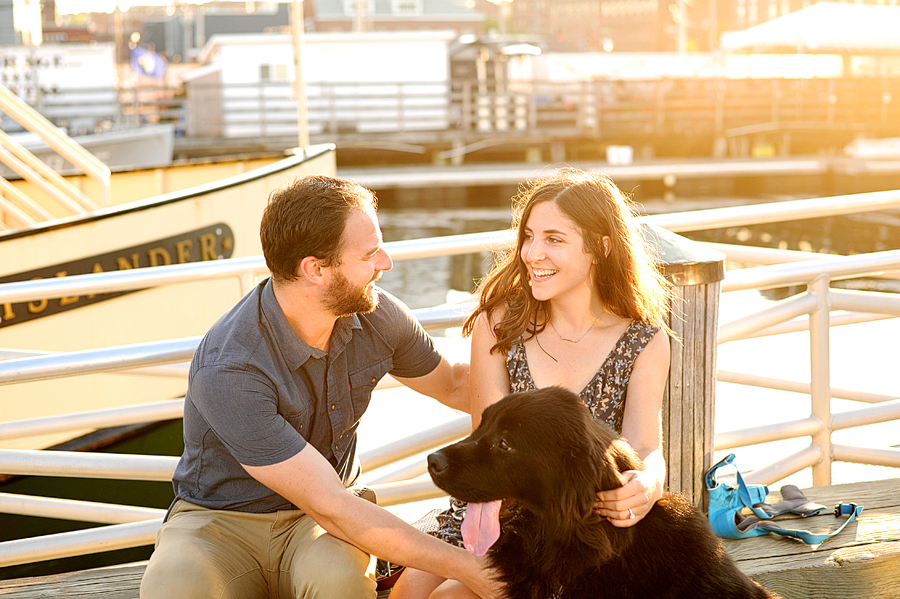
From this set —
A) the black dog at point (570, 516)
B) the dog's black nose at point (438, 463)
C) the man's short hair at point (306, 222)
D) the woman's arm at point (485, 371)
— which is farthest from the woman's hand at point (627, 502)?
the man's short hair at point (306, 222)

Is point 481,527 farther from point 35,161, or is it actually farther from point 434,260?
point 434,260

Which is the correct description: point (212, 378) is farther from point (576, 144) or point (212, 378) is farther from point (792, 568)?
point (576, 144)

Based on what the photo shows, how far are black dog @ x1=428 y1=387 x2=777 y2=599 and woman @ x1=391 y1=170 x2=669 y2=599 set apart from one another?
0.25 m

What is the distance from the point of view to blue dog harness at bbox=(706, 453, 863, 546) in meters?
2.38

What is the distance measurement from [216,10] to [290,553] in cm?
6003

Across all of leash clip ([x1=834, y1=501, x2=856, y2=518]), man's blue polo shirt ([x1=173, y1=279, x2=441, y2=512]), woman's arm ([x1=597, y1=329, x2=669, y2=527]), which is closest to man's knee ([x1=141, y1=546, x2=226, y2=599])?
man's blue polo shirt ([x1=173, y1=279, x2=441, y2=512])

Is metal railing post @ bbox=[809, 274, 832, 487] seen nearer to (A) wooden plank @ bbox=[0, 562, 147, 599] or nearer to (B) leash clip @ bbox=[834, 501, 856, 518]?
(B) leash clip @ bbox=[834, 501, 856, 518]

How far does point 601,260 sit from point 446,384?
0.61m

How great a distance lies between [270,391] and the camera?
6.39 ft

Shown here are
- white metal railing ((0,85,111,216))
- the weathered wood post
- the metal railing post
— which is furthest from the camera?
white metal railing ((0,85,111,216))

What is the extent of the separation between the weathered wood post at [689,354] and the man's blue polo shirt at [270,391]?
0.71 meters

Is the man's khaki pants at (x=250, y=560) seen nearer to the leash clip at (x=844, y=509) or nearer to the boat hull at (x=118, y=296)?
the leash clip at (x=844, y=509)

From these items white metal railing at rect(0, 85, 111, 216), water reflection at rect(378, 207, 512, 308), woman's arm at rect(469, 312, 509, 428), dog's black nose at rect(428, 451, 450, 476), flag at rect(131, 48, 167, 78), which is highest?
flag at rect(131, 48, 167, 78)

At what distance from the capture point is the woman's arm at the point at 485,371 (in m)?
2.25
